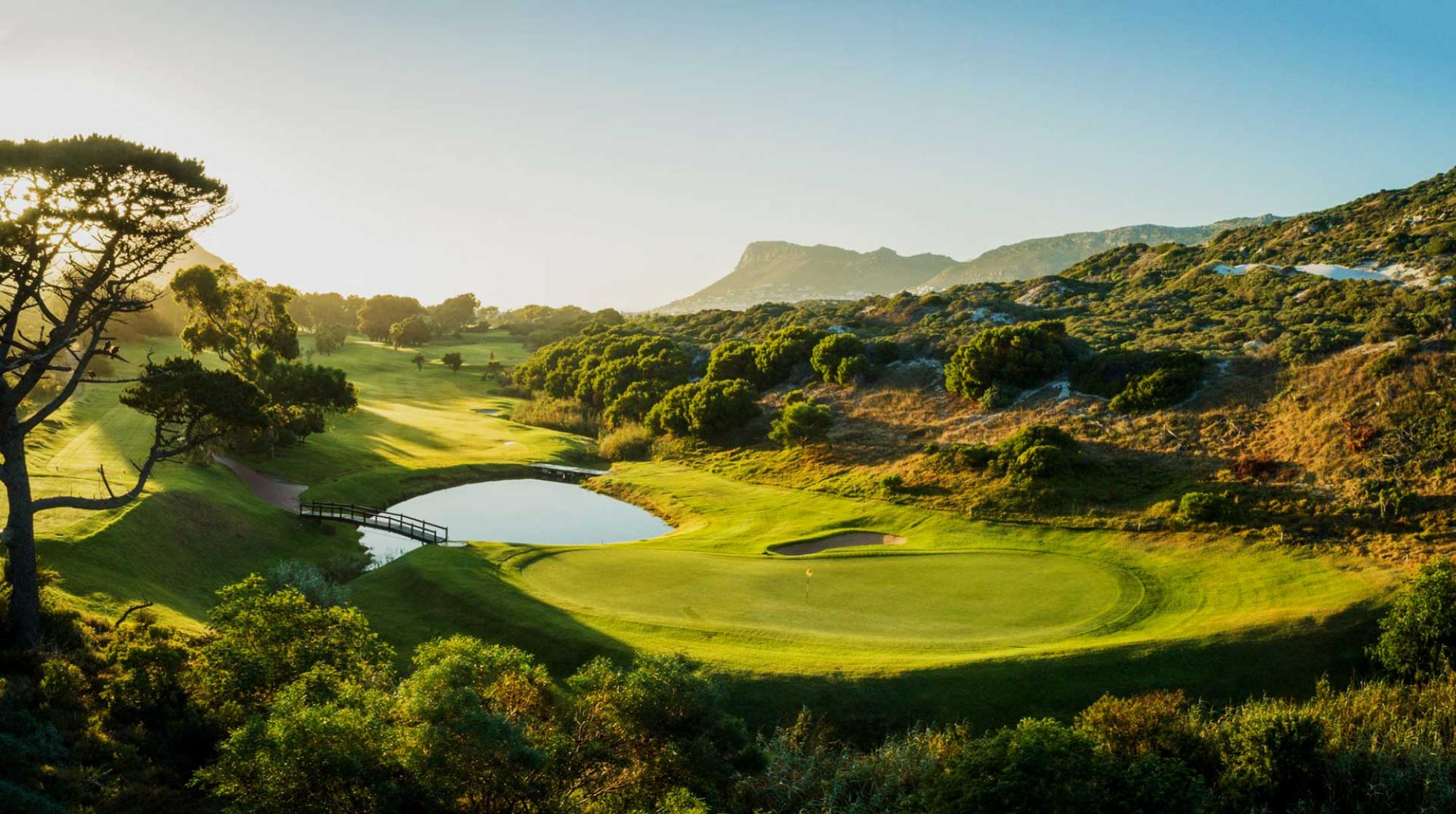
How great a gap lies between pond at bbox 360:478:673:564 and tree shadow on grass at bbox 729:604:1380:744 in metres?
20.0

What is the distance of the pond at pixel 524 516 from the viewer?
39.4 metres

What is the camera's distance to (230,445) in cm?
4681

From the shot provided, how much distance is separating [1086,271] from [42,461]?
112 m

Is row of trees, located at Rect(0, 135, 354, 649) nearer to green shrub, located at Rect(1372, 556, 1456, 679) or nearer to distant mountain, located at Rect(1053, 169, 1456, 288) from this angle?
green shrub, located at Rect(1372, 556, 1456, 679)

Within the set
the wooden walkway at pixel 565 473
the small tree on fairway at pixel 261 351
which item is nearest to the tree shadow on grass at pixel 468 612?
Result: the wooden walkway at pixel 565 473

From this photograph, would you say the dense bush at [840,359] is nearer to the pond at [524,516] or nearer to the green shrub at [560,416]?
the pond at [524,516]

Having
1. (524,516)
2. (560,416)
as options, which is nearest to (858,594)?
(524,516)

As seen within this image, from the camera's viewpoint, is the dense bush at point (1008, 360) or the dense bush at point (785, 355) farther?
the dense bush at point (785, 355)

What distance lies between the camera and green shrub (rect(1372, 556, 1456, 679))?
18.3 m

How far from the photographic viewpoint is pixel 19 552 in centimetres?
1636

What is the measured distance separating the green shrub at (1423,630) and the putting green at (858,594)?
6286mm

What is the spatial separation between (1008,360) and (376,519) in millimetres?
38531

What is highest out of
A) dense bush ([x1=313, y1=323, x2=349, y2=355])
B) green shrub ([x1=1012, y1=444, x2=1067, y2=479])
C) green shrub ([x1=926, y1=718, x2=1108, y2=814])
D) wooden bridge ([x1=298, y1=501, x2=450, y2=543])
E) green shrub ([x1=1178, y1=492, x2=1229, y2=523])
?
dense bush ([x1=313, y1=323, x2=349, y2=355])

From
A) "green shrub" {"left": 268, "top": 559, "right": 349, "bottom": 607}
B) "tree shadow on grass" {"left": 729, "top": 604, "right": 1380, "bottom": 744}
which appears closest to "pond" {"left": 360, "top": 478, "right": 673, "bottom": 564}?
"green shrub" {"left": 268, "top": 559, "right": 349, "bottom": 607}
